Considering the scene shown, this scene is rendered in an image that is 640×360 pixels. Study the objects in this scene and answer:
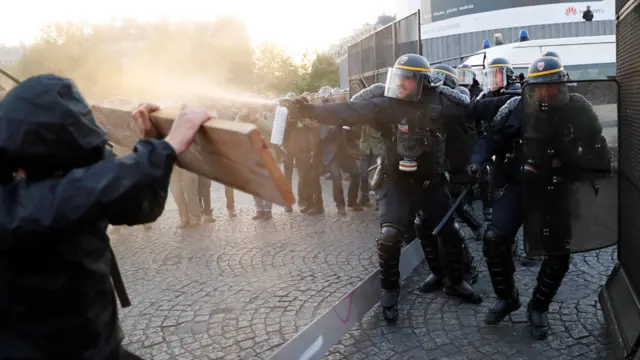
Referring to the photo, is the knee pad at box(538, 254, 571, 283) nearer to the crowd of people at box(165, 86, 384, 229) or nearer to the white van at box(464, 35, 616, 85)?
the crowd of people at box(165, 86, 384, 229)

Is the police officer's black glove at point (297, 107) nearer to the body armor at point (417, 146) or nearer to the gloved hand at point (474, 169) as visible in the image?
the body armor at point (417, 146)

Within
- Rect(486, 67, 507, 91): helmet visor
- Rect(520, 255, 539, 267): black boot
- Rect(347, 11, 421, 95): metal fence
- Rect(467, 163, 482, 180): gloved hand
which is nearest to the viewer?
Rect(467, 163, 482, 180): gloved hand

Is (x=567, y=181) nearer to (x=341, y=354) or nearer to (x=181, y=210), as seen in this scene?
(x=341, y=354)

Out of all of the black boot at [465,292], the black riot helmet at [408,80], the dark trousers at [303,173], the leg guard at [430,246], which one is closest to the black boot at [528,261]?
the black boot at [465,292]

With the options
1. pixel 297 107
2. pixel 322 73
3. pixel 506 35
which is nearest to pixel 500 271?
pixel 297 107

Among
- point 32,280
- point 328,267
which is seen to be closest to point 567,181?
point 328,267

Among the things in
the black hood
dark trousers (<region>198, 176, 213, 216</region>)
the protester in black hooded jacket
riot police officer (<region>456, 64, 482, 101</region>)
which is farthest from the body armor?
dark trousers (<region>198, 176, 213, 216</region>)

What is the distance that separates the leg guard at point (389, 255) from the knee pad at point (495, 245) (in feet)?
2.09

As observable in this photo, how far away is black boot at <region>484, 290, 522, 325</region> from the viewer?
4.03m

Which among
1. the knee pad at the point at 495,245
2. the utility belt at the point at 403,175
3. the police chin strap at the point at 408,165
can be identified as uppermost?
the police chin strap at the point at 408,165

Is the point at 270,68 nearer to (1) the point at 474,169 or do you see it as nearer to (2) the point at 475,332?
(1) the point at 474,169

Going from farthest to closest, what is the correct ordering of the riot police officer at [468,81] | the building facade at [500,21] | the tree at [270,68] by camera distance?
the building facade at [500,21] → the tree at [270,68] → the riot police officer at [468,81]

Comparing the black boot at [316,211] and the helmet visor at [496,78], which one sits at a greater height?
the helmet visor at [496,78]

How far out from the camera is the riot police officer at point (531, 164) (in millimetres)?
3551
